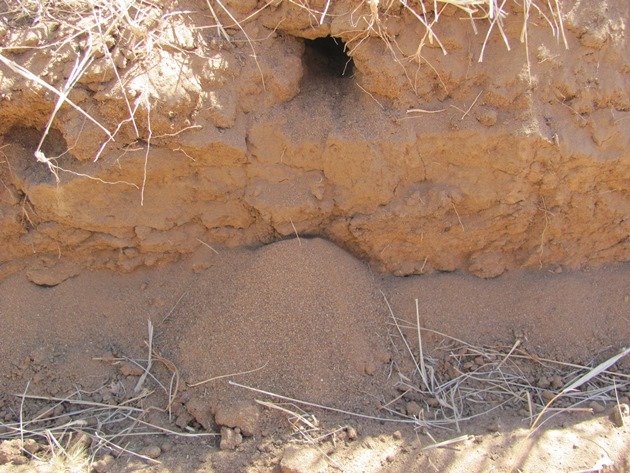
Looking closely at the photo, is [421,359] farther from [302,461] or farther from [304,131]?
[304,131]

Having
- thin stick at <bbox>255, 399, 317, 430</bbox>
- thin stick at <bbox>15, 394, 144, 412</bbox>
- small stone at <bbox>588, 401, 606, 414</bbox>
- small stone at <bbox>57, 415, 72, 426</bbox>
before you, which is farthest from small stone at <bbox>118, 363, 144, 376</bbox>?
small stone at <bbox>588, 401, 606, 414</bbox>

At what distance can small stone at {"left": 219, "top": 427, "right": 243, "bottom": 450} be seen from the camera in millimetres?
2162

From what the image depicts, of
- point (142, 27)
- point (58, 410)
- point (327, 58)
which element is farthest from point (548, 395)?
point (142, 27)

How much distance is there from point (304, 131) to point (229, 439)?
1146 mm

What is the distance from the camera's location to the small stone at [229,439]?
2162 mm

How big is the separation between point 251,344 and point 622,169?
159cm

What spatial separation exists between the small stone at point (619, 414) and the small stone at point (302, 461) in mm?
1060

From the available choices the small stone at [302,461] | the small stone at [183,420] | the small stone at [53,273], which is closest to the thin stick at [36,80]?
the small stone at [53,273]

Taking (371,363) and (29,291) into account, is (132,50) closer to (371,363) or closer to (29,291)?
(29,291)

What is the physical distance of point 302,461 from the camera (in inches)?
82.7

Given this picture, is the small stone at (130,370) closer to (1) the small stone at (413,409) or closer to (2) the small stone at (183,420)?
(2) the small stone at (183,420)

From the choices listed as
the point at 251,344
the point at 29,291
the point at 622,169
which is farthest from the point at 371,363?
the point at 29,291

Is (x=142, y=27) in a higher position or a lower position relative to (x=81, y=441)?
higher

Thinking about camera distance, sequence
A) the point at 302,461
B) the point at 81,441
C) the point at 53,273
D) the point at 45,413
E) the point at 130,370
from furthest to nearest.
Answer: the point at 53,273
the point at 130,370
the point at 45,413
the point at 81,441
the point at 302,461
